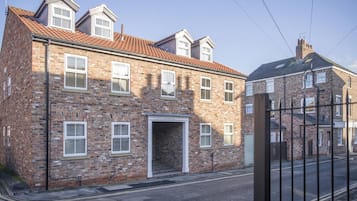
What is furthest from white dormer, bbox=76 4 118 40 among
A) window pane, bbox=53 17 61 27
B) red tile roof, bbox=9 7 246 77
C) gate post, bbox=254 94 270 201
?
gate post, bbox=254 94 270 201

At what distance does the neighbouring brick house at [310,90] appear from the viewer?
27.0 meters

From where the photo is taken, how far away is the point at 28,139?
1183 cm

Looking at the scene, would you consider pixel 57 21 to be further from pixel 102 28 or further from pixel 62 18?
pixel 102 28

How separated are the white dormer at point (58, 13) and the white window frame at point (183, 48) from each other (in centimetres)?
676

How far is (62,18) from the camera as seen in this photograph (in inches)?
549

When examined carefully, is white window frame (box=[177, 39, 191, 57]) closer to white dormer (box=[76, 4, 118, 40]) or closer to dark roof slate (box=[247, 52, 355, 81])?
white dormer (box=[76, 4, 118, 40])

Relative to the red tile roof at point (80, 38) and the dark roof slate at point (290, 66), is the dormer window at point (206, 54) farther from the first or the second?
the dark roof slate at point (290, 66)

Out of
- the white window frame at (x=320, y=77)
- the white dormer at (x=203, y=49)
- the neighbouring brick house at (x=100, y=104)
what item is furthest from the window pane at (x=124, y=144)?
the white window frame at (x=320, y=77)

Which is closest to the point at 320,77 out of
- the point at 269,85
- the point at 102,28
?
the point at 269,85

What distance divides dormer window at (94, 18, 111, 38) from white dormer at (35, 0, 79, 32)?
133 cm

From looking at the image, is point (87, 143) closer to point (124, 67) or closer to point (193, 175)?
point (124, 67)

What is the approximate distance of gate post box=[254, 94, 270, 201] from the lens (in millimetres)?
3605

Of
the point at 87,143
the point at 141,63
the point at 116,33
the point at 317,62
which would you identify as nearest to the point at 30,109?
the point at 87,143

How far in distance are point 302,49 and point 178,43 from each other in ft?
67.1
